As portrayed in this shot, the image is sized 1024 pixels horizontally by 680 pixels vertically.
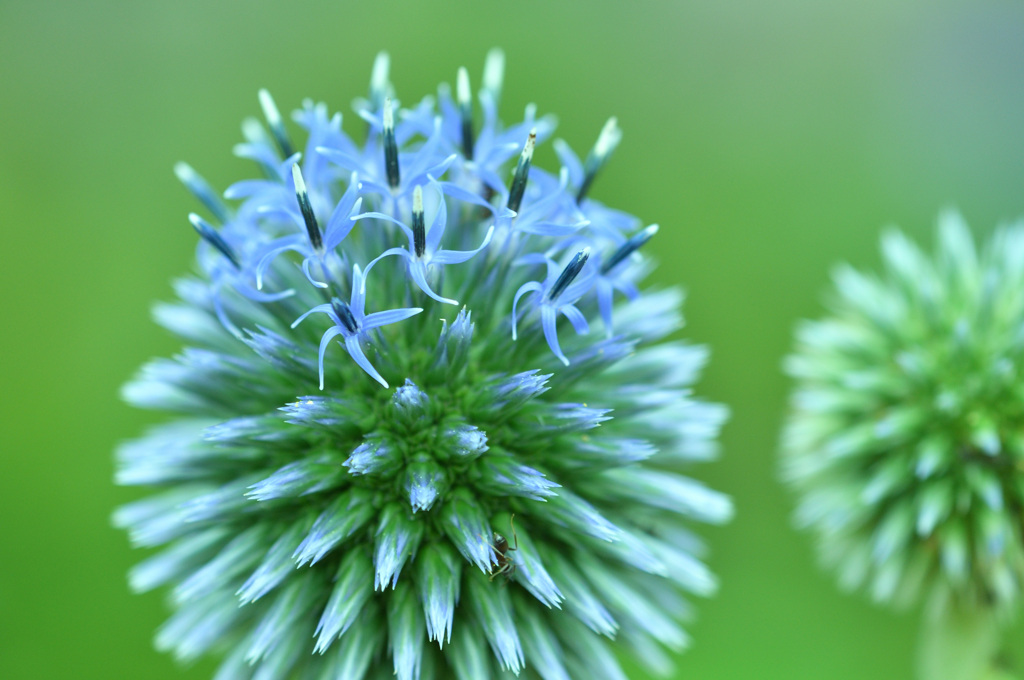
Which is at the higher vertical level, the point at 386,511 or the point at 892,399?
the point at 386,511

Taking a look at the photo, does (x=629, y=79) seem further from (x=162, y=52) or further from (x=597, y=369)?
(x=597, y=369)

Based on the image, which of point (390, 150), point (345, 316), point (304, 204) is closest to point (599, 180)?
point (390, 150)

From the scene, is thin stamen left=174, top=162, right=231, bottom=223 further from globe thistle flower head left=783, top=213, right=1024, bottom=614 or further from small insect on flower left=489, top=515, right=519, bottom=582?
globe thistle flower head left=783, top=213, right=1024, bottom=614

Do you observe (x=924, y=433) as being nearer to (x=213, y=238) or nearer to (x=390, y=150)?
(x=390, y=150)

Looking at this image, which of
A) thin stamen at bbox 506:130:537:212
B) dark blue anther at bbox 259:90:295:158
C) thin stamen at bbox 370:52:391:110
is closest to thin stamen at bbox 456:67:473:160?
thin stamen at bbox 370:52:391:110

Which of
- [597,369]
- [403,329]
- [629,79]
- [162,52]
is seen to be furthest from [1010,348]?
[162,52]

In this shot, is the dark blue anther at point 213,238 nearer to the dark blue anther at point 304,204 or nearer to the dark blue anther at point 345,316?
the dark blue anther at point 304,204
